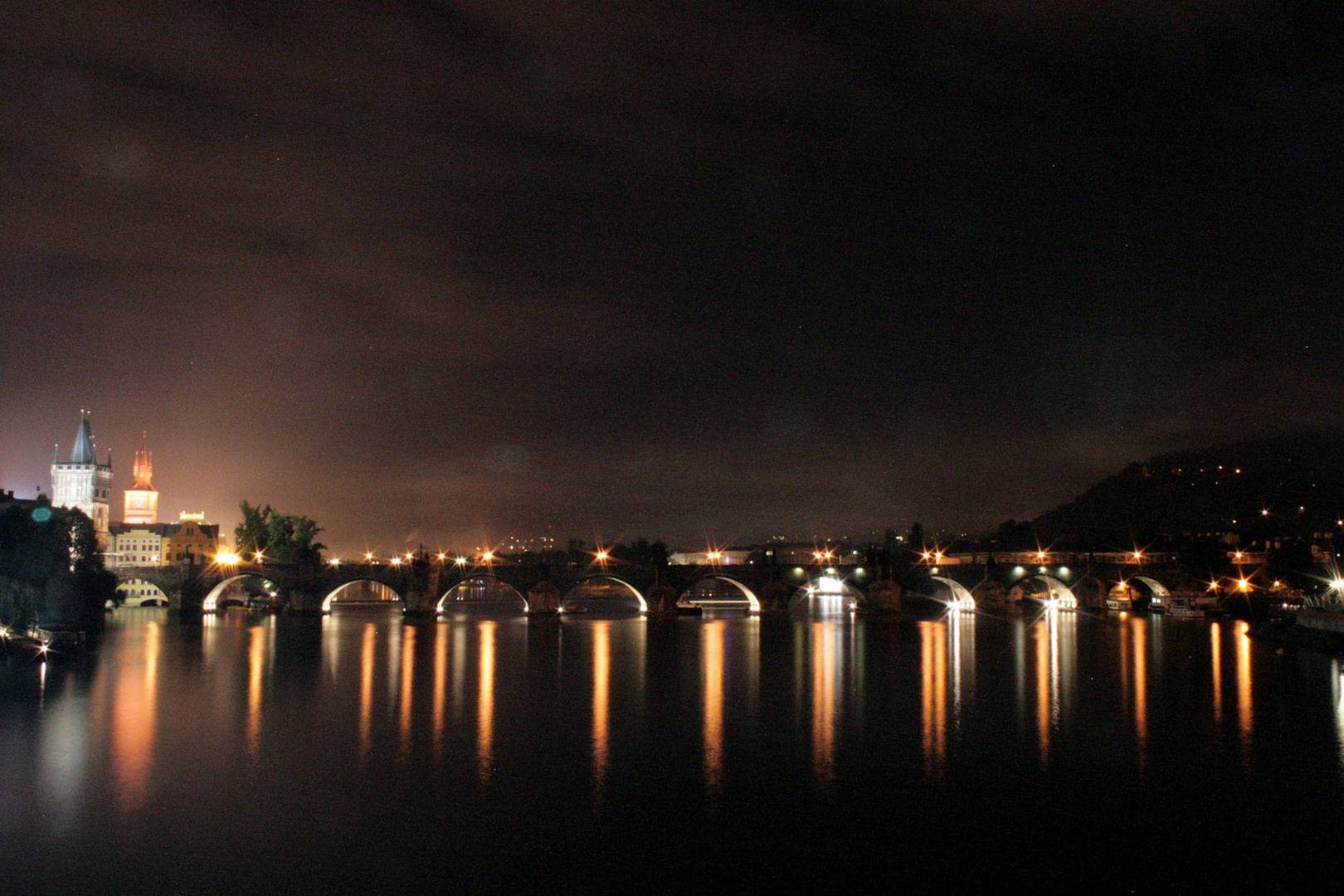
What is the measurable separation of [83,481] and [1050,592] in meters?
116

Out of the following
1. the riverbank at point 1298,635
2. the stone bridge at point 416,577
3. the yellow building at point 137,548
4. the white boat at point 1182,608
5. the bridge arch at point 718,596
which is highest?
the yellow building at point 137,548

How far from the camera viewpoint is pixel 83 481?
147000 millimetres

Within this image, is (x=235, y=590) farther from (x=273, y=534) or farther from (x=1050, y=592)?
(x=1050, y=592)

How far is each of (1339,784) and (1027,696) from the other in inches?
515

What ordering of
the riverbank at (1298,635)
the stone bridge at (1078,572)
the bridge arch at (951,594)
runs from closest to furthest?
1. the riverbank at (1298,635)
2. the stone bridge at (1078,572)
3. the bridge arch at (951,594)

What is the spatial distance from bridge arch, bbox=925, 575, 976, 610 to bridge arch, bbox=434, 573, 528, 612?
115 feet

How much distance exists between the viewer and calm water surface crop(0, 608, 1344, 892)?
56.1 ft

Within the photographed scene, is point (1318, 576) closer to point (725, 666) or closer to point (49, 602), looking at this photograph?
point (725, 666)

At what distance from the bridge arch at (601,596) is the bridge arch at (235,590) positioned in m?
23.3

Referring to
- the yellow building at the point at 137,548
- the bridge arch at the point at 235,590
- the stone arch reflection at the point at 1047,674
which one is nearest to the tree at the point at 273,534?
the bridge arch at the point at 235,590

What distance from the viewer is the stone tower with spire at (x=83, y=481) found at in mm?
144375

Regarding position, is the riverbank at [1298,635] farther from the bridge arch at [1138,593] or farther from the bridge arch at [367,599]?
the bridge arch at [367,599]

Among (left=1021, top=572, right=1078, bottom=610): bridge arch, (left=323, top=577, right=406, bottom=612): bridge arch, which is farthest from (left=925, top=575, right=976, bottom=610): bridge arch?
(left=323, top=577, right=406, bottom=612): bridge arch

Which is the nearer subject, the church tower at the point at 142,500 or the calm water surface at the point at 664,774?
the calm water surface at the point at 664,774
